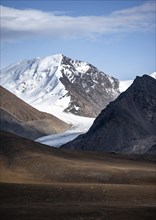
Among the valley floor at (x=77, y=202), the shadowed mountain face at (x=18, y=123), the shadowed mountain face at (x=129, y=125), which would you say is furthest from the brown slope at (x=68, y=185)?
the shadowed mountain face at (x=18, y=123)

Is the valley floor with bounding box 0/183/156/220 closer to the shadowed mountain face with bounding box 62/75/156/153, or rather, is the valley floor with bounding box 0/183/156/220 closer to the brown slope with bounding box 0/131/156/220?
the brown slope with bounding box 0/131/156/220

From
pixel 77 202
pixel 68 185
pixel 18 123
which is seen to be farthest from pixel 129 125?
pixel 18 123

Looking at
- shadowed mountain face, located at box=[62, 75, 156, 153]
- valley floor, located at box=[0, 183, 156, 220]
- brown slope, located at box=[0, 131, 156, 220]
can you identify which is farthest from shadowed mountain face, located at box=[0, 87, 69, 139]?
valley floor, located at box=[0, 183, 156, 220]

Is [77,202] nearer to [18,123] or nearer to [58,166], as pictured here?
[58,166]

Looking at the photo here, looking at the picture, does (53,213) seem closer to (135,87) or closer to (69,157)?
(69,157)

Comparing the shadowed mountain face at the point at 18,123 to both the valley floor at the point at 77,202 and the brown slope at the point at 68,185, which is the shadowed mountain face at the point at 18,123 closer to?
the brown slope at the point at 68,185

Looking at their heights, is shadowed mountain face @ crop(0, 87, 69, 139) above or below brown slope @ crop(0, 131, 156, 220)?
below

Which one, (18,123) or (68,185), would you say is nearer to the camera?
(68,185)

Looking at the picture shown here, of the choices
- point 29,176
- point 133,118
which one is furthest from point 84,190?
point 133,118

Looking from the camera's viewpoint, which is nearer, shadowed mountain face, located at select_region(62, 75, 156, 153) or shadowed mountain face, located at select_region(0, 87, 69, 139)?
shadowed mountain face, located at select_region(62, 75, 156, 153)
